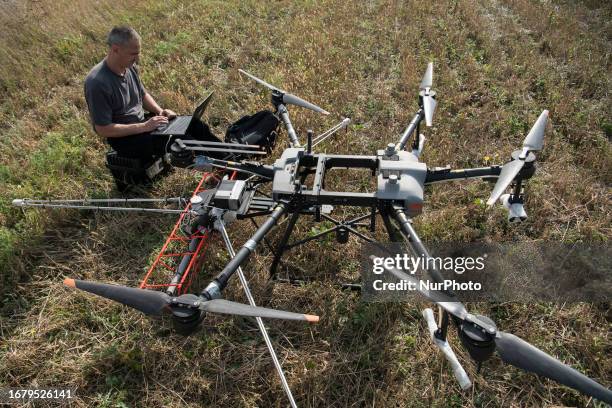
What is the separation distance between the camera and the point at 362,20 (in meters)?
12.0

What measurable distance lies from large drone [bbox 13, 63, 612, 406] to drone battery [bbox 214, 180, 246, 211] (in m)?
0.01

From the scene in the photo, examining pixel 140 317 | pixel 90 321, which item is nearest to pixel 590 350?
pixel 140 317

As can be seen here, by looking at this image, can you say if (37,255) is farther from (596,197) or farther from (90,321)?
(596,197)

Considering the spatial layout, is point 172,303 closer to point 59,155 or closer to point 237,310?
point 237,310

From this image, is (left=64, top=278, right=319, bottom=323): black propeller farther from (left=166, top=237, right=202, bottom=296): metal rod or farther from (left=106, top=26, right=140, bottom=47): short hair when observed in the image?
(left=106, top=26, right=140, bottom=47): short hair

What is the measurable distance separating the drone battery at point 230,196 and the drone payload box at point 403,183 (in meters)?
1.58

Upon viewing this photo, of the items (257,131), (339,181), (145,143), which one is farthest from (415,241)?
(145,143)

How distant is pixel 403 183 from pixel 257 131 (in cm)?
336

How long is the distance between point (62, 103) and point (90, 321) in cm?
641

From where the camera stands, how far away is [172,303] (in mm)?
3510

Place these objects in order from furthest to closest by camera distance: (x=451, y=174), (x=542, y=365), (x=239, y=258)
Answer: (x=451, y=174), (x=239, y=258), (x=542, y=365)

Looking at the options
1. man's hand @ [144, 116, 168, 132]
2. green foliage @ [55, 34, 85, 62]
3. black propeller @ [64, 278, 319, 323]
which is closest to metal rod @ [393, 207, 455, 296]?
black propeller @ [64, 278, 319, 323]

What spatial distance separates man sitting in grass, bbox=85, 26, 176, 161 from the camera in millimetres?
6191

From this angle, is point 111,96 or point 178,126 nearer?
point 111,96
